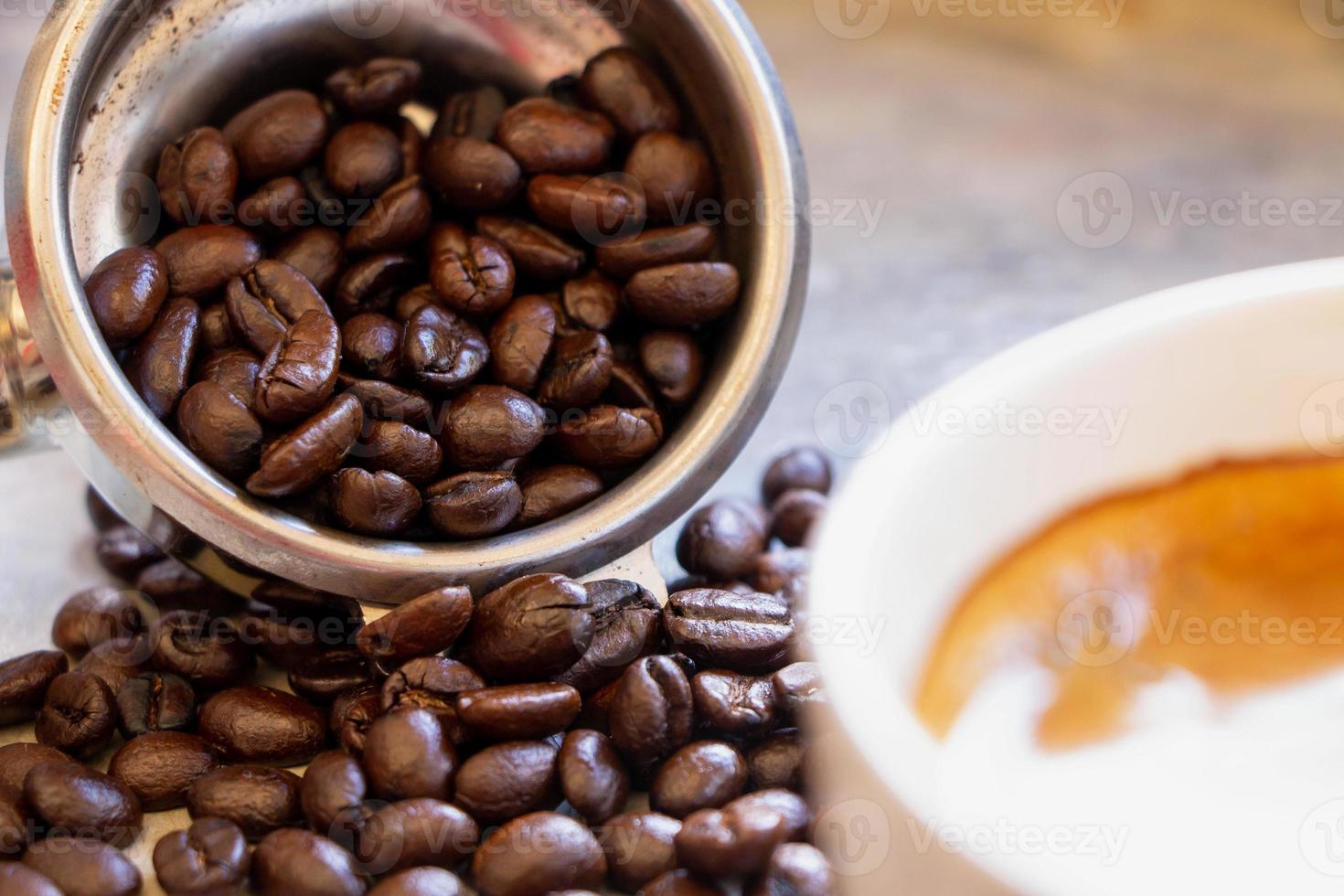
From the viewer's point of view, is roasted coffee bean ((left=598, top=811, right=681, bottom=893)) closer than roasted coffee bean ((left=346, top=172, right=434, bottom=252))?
Yes

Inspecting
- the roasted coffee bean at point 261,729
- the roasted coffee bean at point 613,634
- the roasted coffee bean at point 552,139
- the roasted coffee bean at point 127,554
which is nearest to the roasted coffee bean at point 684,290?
the roasted coffee bean at point 552,139

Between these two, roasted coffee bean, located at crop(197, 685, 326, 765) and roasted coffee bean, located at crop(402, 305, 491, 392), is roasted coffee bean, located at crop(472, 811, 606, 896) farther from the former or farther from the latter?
roasted coffee bean, located at crop(402, 305, 491, 392)

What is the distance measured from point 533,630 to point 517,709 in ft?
0.21

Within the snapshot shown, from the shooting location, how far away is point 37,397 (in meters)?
1.14

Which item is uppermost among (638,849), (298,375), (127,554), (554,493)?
(298,375)

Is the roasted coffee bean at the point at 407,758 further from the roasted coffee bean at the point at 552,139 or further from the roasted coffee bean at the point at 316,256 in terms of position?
the roasted coffee bean at the point at 552,139

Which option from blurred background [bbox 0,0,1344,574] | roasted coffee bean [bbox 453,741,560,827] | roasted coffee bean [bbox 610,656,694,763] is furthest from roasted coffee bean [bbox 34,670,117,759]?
blurred background [bbox 0,0,1344,574]

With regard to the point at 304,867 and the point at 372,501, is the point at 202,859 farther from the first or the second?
the point at 372,501

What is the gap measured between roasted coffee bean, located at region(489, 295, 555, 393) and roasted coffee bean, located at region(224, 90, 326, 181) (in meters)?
0.25

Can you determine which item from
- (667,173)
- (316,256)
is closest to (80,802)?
(316,256)

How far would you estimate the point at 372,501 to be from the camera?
1088mm

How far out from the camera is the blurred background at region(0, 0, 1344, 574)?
5.97 feet

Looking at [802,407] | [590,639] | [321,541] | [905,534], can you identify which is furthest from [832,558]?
[802,407]

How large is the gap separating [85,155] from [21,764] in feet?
1.71
